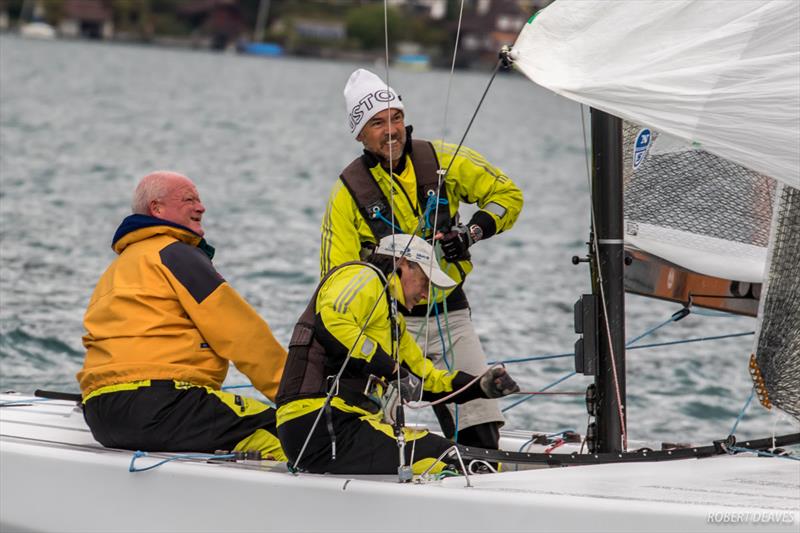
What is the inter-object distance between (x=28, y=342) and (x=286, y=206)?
8.76 meters

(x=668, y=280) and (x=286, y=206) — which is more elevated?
(x=668, y=280)

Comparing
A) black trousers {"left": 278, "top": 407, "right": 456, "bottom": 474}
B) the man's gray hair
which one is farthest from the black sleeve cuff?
the man's gray hair

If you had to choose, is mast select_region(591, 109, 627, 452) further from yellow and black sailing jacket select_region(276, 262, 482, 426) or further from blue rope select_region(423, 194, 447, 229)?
yellow and black sailing jacket select_region(276, 262, 482, 426)

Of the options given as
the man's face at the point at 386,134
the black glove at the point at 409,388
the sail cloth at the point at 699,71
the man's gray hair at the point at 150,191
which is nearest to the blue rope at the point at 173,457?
the black glove at the point at 409,388

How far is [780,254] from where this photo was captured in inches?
154

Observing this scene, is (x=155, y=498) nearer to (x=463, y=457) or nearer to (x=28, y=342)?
(x=463, y=457)

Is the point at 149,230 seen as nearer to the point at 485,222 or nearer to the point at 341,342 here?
the point at 341,342

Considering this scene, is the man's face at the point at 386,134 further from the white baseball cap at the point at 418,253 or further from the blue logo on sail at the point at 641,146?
the blue logo on sail at the point at 641,146

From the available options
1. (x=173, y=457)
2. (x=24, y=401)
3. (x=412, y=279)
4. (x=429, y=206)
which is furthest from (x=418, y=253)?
(x=24, y=401)

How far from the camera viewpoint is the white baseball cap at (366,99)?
→ 4.16 metres

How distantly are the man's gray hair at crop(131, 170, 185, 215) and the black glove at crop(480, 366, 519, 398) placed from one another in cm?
116

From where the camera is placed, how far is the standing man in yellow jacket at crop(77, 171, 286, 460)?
4.01 meters

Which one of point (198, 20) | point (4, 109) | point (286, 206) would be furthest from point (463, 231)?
point (198, 20)

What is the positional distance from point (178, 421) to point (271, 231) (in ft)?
31.7
